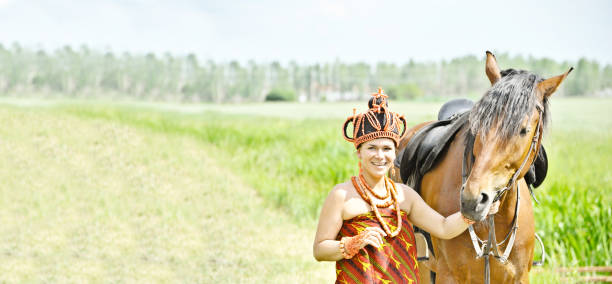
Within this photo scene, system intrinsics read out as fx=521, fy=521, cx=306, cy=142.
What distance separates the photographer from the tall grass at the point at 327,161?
25.8 ft

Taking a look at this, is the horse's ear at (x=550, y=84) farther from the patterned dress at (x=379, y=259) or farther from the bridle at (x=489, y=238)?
the patterned dress at (x=379, y=259)

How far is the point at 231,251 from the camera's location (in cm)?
825

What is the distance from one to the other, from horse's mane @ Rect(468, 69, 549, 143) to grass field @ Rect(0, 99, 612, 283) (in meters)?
0.40

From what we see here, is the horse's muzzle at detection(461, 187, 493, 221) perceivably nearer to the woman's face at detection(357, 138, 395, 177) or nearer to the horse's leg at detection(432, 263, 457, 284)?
the woman's face at detection(357, 138, 395, 177)

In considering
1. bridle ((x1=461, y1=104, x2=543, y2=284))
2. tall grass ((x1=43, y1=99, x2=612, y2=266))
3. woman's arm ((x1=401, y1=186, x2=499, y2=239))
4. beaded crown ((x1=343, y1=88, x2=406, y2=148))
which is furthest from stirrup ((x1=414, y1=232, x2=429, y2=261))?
tall grass ((x1=43, y1=99, x2=612, y2=266))

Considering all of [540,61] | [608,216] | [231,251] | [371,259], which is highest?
[540,61]

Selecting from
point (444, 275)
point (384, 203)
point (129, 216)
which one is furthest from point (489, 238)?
point (129, 216)

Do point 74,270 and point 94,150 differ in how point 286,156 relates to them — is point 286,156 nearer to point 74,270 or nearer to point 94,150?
point 94,150

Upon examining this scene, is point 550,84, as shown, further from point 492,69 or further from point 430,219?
point 430,219

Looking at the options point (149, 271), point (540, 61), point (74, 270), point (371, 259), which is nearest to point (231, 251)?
point (149, 271)

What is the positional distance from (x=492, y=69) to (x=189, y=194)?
915cm

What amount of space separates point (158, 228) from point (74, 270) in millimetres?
2315

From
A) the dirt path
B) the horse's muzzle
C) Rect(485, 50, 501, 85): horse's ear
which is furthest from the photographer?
the dirt path

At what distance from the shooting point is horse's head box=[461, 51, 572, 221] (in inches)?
105
